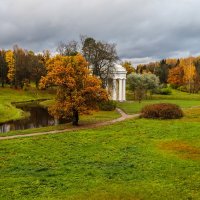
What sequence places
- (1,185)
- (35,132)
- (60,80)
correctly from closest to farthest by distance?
1. (1,185)
2. (35,132)
3. (60,80)

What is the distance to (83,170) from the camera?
23.7m

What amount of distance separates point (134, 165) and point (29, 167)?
6846 millimetres

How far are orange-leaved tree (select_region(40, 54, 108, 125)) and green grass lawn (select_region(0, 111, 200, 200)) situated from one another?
519cm

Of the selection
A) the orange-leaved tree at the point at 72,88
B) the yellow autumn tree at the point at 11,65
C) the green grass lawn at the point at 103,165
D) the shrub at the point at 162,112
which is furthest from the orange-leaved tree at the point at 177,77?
the green grass lawn at the point at 103,165

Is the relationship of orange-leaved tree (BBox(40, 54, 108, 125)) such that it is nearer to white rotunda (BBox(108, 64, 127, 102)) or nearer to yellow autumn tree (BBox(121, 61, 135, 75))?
white rotunda (BBox(108, 64, 127, 102))

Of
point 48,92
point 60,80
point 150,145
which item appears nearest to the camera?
point 150,145

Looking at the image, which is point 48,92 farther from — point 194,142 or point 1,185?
point 1,185

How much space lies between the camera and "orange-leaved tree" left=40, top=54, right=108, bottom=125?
41938mm

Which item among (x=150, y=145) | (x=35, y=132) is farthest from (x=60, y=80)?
(x=150, y=145)

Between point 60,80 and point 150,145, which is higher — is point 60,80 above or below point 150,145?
above

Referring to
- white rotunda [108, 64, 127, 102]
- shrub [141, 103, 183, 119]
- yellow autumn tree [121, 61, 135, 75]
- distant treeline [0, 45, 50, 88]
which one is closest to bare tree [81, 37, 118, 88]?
white rotunda [108, 64, 127, 102]

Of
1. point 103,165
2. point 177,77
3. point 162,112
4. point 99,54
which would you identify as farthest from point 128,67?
point 103,165

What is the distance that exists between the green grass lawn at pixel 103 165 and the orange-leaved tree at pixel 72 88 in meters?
5.19

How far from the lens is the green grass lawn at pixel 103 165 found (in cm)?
1980
